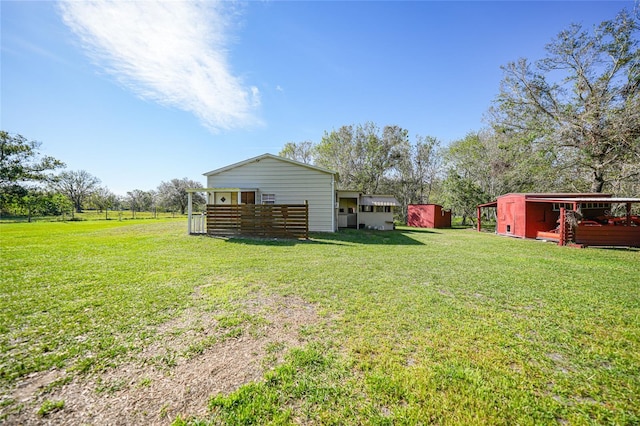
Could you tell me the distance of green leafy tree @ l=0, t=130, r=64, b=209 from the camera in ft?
84.7

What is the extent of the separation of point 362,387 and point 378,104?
2139 cm

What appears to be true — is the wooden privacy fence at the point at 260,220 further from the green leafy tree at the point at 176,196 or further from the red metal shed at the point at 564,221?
the green leafy tree at the point at 176,196

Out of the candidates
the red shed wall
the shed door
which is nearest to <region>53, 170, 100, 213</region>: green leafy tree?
the shed door

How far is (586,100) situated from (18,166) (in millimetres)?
50407

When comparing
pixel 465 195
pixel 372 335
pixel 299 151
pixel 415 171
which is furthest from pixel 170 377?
pixel 299 151

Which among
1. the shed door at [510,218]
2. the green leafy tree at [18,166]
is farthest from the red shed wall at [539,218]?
the green leafy tree at [18,166]

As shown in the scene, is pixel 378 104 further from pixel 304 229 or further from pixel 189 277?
pixel 189 277

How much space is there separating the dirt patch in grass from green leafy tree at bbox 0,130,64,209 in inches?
1546

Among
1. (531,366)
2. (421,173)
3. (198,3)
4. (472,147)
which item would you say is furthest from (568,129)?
(198,3)

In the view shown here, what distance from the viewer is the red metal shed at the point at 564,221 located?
9.93 meters

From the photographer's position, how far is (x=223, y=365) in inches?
89.5

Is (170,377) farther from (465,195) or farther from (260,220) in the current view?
(465,195)

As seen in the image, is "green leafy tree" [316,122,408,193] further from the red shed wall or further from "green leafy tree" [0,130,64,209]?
"green leafy tree" [0,130,64,209]

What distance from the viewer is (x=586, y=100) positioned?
45.9 feet
